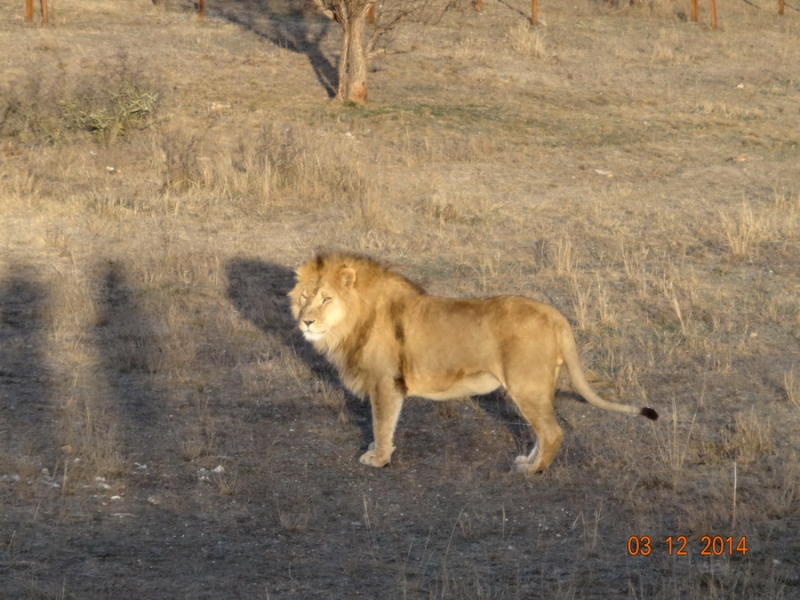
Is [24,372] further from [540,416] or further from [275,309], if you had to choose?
[540,416]

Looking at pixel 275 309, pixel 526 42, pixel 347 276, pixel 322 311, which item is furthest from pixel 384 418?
pixel 526 42

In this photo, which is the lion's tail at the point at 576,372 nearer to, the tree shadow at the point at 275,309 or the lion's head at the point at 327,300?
the lion's head at the point at 327,300

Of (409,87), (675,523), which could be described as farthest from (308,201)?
(675,523)

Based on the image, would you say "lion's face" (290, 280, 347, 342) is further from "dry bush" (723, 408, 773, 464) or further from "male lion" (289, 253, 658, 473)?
"dry bush" (723, 408, 773, 464)

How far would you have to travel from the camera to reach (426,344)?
20.4ft

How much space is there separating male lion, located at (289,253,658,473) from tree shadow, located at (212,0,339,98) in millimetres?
12756

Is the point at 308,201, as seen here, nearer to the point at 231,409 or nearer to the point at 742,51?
the point at 231,409

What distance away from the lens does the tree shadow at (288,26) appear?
20.2m

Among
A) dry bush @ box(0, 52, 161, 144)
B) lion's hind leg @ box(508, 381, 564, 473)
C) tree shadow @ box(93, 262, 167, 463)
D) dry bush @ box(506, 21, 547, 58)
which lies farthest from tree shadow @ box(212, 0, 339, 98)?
lion's hind leg @ box(508, 381, 564, 473)

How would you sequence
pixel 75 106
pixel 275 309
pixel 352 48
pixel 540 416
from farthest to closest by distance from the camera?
pixel 352 48 → pixel 75 106 → pixel 275 309 → pixel 540 416

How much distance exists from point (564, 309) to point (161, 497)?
15.6ft

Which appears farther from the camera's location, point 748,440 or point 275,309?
point 275,309

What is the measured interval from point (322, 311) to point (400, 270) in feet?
15.0

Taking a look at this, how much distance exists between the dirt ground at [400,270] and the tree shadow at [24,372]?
1.2 inches
